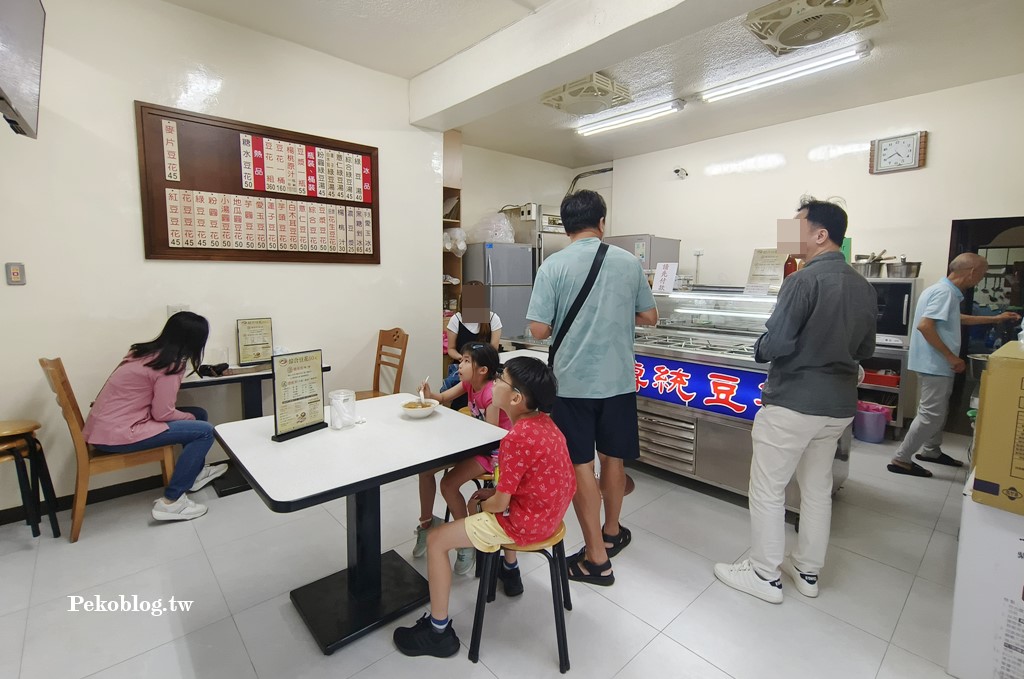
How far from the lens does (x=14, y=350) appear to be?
100 inches

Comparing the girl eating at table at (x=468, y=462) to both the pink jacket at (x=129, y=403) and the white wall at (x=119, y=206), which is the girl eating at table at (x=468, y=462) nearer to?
the pink jacket at (x=129, y=403)

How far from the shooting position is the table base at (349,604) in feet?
5.78

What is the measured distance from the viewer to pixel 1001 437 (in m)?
1.44

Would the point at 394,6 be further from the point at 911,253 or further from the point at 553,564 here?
the point at 911,253

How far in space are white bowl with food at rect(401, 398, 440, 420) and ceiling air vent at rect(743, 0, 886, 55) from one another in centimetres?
283

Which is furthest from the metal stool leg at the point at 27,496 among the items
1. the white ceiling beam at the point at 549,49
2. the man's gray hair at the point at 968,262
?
the man's gray hair at the point at 968,262

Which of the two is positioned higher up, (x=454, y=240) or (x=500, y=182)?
(x=500, y=182)

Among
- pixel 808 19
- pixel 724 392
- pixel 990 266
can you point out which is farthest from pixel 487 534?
pixel 990 266

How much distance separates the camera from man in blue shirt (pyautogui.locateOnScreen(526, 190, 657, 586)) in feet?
6.66

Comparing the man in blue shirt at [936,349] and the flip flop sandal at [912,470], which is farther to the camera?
the flip flop sandal at [912,470]

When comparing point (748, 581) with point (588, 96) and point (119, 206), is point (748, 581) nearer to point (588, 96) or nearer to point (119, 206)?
point (588, 96)

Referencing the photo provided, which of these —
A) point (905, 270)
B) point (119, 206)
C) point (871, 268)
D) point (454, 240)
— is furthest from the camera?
point (454, 240)

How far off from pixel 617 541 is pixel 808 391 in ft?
3.72

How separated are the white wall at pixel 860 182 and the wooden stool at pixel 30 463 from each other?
17.7 ft
